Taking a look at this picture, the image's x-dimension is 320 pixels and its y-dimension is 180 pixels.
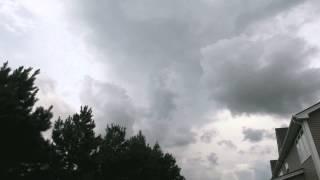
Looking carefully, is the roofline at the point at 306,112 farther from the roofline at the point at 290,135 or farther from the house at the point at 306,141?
the roofline at the point at 290,135

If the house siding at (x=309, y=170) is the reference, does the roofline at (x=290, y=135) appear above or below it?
above

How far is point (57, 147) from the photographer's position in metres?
29.1

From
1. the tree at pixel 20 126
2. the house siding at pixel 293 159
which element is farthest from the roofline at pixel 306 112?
the tree at pixel 20 126

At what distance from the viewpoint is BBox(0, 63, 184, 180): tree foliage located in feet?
55.9

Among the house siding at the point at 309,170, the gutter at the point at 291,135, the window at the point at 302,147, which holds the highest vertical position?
the gutter at the point at 291,135

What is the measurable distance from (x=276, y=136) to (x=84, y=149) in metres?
23.0

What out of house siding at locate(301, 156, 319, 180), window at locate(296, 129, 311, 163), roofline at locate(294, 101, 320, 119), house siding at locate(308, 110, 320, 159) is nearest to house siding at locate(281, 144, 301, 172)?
window at locate(296, 129, 311, 163)

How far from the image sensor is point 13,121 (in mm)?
16438

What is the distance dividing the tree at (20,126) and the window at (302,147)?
15985 mm

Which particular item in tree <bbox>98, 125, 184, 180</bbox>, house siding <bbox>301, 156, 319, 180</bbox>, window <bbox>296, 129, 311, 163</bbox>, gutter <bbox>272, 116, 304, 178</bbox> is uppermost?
tree <bbox>98, 125, 184, 180</bbox>

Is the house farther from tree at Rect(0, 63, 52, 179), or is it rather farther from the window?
tree at Rect(0, 63, 52, 179)

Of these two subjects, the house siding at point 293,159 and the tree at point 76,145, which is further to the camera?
the tree at point 76,145

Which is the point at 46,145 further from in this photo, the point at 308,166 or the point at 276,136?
the point at 276,136

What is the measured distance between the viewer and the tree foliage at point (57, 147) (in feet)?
55.9
